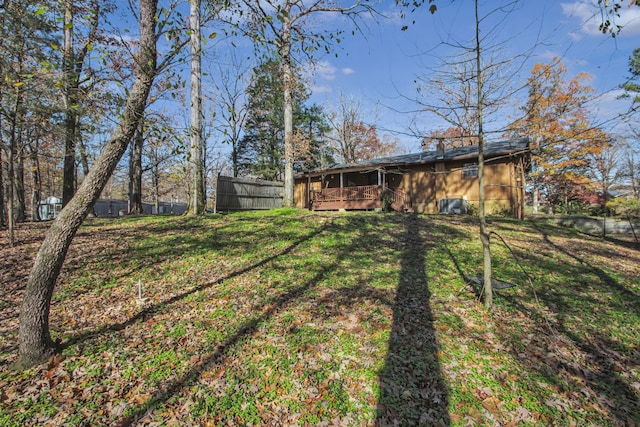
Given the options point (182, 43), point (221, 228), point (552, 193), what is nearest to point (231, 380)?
point (182, 43)

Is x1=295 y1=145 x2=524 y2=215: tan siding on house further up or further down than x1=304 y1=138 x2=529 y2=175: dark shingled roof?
further down

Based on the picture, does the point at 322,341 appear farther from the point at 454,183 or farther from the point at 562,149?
the point at 562,149

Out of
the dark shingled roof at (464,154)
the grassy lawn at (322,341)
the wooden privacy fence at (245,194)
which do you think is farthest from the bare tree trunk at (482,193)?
the wooden privacy fence at (245,194)

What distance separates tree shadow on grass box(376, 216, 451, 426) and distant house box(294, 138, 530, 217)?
1058cm

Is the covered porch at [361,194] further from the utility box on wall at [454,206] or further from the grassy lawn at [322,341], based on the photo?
the grassy lawn at [322,341]

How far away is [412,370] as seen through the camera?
3211 mm

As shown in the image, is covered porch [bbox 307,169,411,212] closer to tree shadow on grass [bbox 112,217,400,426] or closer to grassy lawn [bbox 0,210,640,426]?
tree shadow on grass [bbox 112,217,400,426]

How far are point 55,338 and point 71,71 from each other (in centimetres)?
341

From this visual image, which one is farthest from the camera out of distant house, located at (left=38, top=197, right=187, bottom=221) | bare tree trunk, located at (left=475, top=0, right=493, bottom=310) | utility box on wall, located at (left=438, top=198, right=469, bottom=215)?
distant house, located at (left=38, top=197, right=187, bottom=221)

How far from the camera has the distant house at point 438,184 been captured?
14594mm

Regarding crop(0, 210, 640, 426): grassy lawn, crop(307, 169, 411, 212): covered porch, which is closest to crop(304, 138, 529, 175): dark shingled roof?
crop(307, 169, 411, 212): covered porch

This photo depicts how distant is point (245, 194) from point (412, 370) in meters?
15.2

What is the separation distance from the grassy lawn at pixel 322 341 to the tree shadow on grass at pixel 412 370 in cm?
2

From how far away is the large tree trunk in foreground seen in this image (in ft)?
10.2
